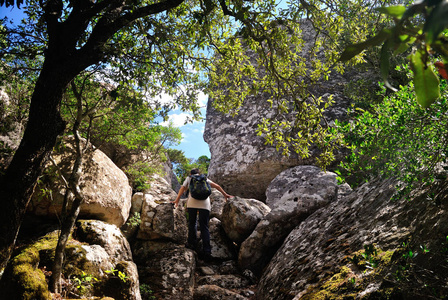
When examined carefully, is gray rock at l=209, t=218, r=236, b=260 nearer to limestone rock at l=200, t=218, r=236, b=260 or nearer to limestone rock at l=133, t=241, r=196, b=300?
limestone rock at l=200, t=218, r=236, b=260

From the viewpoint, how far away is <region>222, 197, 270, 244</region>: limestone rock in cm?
739

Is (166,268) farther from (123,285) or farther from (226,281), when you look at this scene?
(123,285)

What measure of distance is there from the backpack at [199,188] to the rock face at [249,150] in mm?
3591

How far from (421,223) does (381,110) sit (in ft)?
4.44

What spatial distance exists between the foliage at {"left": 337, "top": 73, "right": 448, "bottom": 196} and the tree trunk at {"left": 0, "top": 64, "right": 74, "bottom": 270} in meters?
3.48

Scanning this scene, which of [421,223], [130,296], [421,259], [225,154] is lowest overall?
[130,296]

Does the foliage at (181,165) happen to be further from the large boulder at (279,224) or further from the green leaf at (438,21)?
the green leaf at (438,21)

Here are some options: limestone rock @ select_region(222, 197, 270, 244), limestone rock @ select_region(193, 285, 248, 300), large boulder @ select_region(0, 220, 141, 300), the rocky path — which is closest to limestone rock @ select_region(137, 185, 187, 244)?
the rocky path

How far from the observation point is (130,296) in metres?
4.12

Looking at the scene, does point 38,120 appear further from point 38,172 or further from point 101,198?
point 101,198

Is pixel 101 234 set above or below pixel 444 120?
below

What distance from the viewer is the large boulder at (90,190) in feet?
18.0

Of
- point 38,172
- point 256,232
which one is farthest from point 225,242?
point 38,172

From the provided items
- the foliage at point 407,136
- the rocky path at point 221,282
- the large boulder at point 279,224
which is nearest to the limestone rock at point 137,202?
the rocky path at point 221,282
